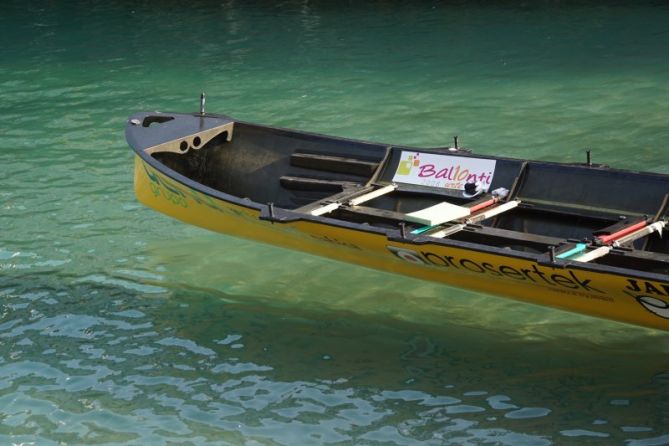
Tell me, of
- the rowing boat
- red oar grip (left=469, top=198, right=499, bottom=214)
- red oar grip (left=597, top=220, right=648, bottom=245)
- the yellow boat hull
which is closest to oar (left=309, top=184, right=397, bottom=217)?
the rowing boat

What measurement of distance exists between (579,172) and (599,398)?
218 cm

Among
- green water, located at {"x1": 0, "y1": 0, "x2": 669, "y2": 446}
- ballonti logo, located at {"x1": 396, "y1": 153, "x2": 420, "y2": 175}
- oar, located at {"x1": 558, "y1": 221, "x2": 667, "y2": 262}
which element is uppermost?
ballonti logo, located at {"x1": 396, "y1": 153, "x2": 420, "y2": 175}

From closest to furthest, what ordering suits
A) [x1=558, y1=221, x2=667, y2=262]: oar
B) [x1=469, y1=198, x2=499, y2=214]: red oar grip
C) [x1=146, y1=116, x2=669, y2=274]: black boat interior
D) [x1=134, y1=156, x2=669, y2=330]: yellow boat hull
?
[x1=134, y1=156, x2=669, y2=330]: yellow boat hull
[x1=558, y1=221, x2=667, y2=262]: oar
[x1=146, y1=116, x2=669, y2=274]: black boat interior
[x1=469, y1=198, x2=499, y2=214]: red oar grip

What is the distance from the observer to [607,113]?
1490cm

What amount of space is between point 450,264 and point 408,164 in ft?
6.83

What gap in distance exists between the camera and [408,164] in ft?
33.0

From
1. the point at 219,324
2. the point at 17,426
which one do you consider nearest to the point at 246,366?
the point at 219,324

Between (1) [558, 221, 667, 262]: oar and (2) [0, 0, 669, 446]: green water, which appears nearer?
(2) [0, 0, 669, 446]: green water

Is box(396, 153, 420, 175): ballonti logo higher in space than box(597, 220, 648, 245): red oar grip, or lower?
higher

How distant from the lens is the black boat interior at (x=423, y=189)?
28.2 feet

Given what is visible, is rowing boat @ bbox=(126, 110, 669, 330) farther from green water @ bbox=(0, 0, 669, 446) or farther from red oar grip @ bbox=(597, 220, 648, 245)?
green water @ bbox=(0, 0, 669, 446)

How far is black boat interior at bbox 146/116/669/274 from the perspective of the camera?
28.2 ft

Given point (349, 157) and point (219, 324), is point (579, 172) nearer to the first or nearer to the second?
point (349, 157)

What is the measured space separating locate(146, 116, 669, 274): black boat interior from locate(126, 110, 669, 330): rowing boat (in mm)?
11
